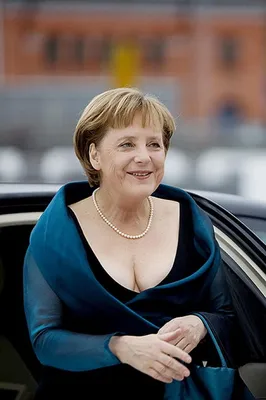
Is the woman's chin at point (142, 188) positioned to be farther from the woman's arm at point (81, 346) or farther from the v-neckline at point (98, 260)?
the woman's arm at point (81, 346)

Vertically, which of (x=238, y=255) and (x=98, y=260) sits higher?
(x=98, y=260)

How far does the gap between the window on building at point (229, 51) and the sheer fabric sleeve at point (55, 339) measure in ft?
126

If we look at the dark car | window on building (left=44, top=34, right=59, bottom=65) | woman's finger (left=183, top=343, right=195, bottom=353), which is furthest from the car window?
window on building (left=44, top=34, right=59, bottom=65)

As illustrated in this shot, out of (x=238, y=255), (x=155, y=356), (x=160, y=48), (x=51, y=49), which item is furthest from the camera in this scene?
(x=51, y=49)

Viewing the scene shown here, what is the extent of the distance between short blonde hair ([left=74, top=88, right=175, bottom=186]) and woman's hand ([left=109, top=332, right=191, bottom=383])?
48 centimetres

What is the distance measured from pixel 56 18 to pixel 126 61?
2144 cm

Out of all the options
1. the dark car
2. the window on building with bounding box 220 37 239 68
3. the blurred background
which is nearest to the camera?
the dark car

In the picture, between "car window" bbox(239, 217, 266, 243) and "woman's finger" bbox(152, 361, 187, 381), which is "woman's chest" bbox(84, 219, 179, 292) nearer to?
"woman's finger" bbox(152, 361, 187, 381)

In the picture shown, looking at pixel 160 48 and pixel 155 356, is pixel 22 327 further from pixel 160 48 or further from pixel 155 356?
pixel 160 48

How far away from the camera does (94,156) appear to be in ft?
7.90

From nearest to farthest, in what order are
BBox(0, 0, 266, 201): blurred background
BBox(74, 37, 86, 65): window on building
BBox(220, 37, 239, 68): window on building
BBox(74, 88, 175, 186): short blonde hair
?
BBox(74, 88, 175, 186): short blonde hair
BBox(0, 0, 266, 201): blurred background
BBox(220, 37, 239, 68): window on building
BBox(74, 37, 86, 65): window on building

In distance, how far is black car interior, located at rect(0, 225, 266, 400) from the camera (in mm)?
2830

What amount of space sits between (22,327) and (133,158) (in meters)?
1.21

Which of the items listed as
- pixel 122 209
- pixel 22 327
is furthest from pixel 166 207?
pixel 22 327
